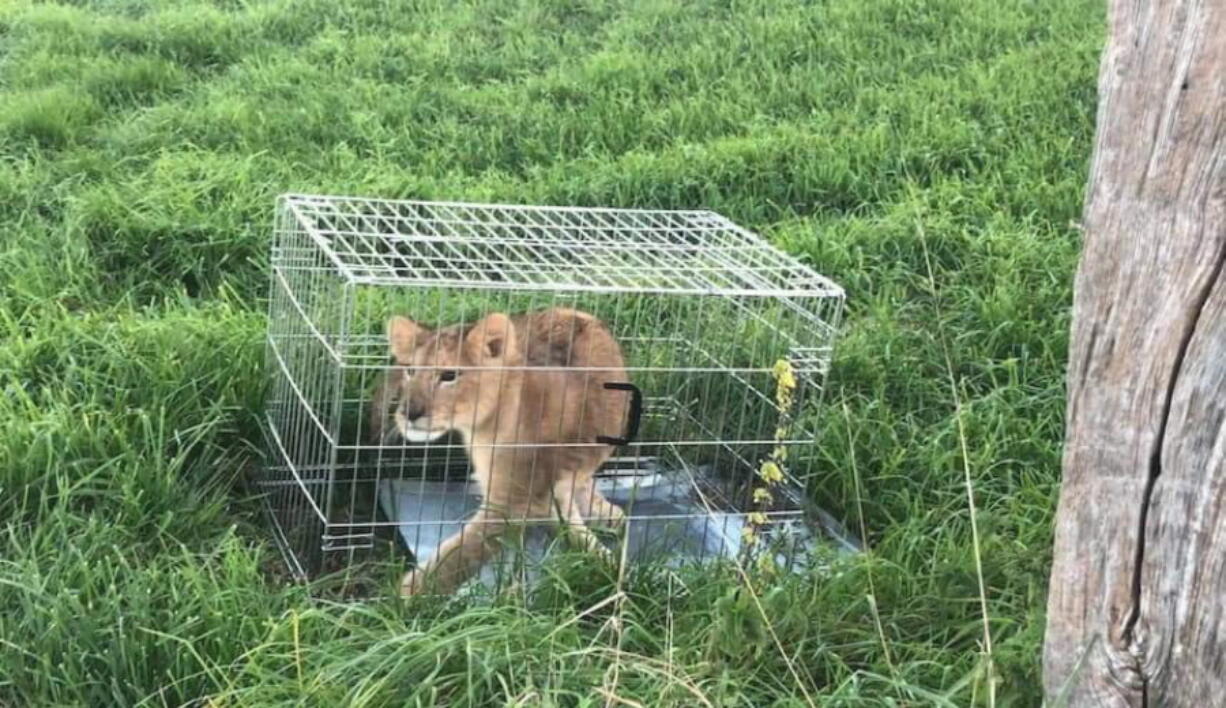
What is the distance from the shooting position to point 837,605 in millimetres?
2809

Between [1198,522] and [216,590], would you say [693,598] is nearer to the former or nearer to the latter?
[216,590]

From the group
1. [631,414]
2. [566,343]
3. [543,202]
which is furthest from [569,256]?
[543,202]

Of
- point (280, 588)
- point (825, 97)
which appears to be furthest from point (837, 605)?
point (825, 97)

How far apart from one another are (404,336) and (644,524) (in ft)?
2.67

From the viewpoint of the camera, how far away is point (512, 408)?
333 centimetres

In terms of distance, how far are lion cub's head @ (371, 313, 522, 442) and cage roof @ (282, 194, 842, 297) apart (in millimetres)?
140

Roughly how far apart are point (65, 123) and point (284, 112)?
99cm

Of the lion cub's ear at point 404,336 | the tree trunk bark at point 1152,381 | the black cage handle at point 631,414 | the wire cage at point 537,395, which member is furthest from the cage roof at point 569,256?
the tree trunk bark at point 1152,381

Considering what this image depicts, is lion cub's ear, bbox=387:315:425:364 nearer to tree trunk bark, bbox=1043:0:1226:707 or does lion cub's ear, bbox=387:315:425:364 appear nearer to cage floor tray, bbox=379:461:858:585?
cage floor tray, bbox=379:461:858:585

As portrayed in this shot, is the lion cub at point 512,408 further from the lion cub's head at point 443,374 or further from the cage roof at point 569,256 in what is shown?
the cage roof at point 569,256

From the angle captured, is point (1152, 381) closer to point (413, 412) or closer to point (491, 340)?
point (491, 340)

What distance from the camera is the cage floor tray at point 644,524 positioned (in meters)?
3.08

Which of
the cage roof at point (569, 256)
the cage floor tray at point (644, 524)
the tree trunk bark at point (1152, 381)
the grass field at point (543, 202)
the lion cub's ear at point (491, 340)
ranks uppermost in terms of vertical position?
the tree trunk bark at point (1152, 381)

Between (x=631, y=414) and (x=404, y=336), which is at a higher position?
(x=404, y=336)
